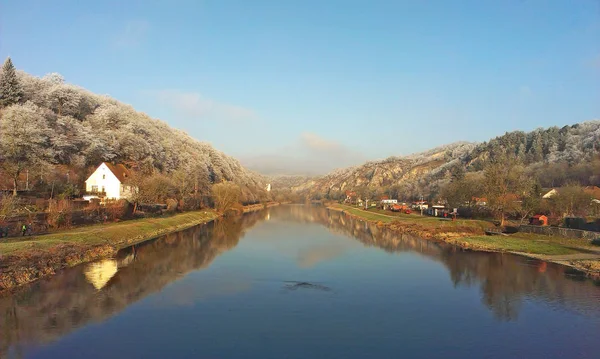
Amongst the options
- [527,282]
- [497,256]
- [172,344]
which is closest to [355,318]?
[172,344]

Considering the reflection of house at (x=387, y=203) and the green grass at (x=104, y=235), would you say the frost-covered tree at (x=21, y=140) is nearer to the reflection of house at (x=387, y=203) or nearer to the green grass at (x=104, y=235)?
the green grass at (x=104, y=235)

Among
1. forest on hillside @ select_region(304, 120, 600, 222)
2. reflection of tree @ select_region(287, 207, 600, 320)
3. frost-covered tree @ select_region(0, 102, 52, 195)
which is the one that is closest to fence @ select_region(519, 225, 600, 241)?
forest on hillside @ select_region(304, 120, 600, 222)

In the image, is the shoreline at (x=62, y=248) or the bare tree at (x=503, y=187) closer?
the shoreline at (x=62, y=248)

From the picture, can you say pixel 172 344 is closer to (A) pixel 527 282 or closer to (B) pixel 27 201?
(A) pixel 527 282

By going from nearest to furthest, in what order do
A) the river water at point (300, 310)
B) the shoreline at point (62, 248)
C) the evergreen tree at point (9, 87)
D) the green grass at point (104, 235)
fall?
the river water at point (300, 310), the shoreline at point (62, 248), the green grass at point (104, 235), the evergreen tree at point (9, 87)

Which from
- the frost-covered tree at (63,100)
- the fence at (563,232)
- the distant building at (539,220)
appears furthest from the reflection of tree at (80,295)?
the frost-covered tree at (63,100)

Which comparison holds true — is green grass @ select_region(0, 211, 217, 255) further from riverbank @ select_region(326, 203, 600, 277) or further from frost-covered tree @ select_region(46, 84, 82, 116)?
riverbank @ select_region(326, 203, 600, 277)

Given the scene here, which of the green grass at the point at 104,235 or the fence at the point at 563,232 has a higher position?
the fence at the point at 563,232
